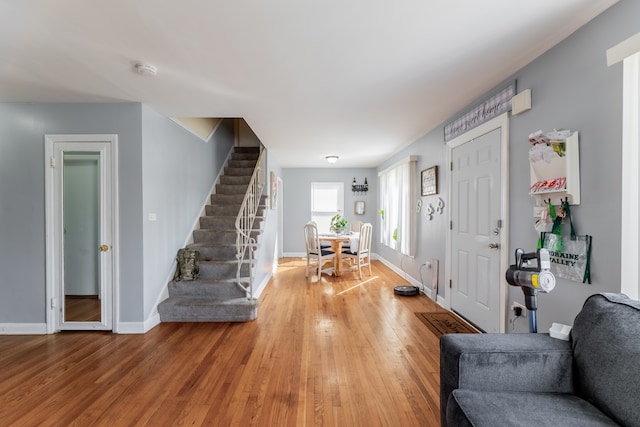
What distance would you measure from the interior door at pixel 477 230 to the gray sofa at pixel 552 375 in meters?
1.48

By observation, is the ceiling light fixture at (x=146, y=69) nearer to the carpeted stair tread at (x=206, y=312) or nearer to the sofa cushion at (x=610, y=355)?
the carpeted stair tread at (x=206, y=312)

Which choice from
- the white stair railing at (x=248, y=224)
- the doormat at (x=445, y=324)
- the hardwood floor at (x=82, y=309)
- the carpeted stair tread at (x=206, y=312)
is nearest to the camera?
the doormat at (x=445, y=324)

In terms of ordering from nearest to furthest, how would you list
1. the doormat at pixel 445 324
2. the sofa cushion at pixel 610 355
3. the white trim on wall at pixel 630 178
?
the sofa cushion at pixel 610 355 → the white trim on wall at pixel 630 178 → the doormat at pixel 445 324

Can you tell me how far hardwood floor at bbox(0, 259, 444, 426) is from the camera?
1867 mm

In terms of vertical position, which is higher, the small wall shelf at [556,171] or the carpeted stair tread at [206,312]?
the small wall shelf at [556,171]

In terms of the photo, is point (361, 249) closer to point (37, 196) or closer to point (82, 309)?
point (82, 309)

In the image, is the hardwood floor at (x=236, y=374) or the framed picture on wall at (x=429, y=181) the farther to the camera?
the framed picture on wall at (x=429, y=181)

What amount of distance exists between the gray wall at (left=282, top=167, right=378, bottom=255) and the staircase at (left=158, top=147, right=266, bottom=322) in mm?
2626

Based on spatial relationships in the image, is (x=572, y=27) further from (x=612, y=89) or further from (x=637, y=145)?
(x=637, y=145)

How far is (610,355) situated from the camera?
1.20m

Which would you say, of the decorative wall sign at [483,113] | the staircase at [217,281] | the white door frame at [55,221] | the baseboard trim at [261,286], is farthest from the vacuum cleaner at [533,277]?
the white door frame at [55,221]

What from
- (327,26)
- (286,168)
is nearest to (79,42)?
(327,26)

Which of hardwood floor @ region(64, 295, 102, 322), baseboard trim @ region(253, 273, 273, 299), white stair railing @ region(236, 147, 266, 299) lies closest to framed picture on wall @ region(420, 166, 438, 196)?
white stair railing @ region(236, 147, 266, 299)

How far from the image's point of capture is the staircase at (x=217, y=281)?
346 cm
